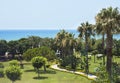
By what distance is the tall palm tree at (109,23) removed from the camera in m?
38.0

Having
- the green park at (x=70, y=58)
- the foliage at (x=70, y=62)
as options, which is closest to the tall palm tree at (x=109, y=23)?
the green park at (x=70, y=58)

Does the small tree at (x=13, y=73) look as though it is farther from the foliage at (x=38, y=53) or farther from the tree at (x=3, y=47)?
the tree at (x=3, y=47)

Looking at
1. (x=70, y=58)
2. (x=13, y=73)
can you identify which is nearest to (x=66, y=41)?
(x=70, y=58)

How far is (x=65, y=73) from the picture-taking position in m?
55.3

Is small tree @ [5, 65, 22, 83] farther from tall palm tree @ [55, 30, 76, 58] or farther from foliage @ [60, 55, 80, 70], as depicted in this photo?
tall palm tree @ [55, 30, 76, 58]

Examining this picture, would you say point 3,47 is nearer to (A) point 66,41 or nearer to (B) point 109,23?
(A) point 66,41

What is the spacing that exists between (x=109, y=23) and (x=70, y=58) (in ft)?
81.4

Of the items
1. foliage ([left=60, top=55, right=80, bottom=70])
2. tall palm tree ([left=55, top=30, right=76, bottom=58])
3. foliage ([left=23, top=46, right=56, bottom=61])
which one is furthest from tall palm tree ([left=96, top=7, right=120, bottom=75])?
tall palm tree ([left=55, top=30, right=76, bottom=58])

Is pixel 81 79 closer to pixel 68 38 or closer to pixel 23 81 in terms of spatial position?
pixel 23 81

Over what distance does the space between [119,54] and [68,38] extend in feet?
52.4

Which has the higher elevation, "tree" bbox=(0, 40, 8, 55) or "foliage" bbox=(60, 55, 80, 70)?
"tree" bbox=(0, 40, 8, 55)

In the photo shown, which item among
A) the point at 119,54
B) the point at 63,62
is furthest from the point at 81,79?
the point at 119,54

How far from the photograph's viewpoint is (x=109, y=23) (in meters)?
37.8

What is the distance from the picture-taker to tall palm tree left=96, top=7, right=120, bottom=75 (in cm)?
3800
